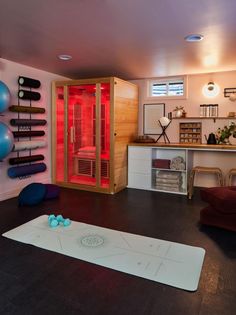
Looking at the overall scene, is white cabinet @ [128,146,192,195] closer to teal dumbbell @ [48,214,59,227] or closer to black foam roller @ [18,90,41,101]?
black foam roller @ [18,90,41,101]

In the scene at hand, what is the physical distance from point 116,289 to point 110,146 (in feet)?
9.81

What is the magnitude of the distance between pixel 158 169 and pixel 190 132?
3.49ft

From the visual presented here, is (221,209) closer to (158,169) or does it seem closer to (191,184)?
(191,184)

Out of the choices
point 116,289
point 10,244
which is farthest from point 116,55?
point 116,289

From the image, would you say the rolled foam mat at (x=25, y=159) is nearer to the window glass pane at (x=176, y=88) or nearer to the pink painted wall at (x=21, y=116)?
the pink painted wall at (x=21, y=116)

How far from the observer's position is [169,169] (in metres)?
4.82

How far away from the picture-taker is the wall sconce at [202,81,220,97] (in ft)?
16.1

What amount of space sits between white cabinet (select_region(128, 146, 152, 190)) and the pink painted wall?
1.69m

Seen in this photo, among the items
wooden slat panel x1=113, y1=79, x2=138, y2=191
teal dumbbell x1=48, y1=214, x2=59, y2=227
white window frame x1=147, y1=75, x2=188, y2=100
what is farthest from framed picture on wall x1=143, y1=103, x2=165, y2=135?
teal dumbbell x1=48, y1=214, x2=59, y2=227

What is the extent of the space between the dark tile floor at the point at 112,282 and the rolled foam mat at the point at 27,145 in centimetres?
127

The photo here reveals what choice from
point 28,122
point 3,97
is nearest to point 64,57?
point 3,97

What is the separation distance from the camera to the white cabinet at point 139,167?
495 centimetres

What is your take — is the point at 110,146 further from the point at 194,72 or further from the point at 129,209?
the point at 194,72

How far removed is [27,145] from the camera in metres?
4.37
